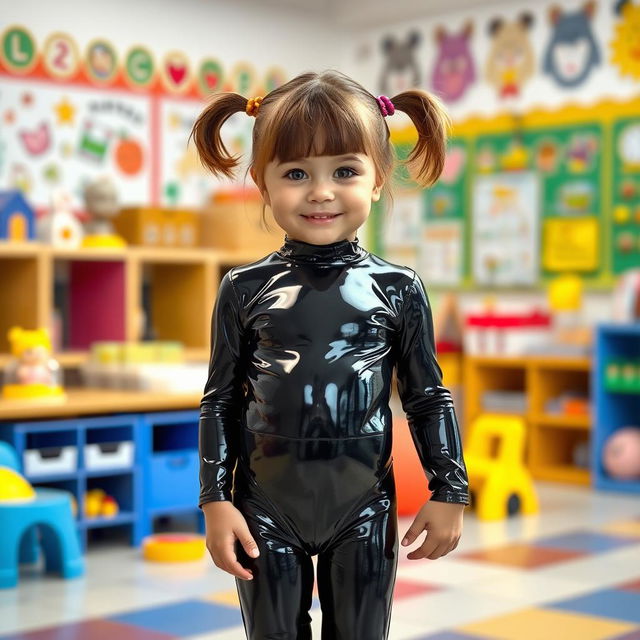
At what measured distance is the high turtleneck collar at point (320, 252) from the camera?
1.61 m

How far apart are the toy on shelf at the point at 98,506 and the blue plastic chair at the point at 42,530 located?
27 centimetres

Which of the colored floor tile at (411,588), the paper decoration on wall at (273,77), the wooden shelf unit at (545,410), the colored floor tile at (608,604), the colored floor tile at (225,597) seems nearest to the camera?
the colored floor tile at (608,604)

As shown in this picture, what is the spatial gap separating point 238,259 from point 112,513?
54.6 inches

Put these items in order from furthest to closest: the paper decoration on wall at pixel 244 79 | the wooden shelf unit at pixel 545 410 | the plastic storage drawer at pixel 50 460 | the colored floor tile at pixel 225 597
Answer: the paper decoration on wall at pixel 244 79 → the wooden shelf unit at pixel 545 410 → the plastic storage drawer at pixel 50 460 → the colored floor tile at pixel 225 597

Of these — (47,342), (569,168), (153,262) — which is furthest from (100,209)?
(569,168)

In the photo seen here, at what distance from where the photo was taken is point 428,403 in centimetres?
164

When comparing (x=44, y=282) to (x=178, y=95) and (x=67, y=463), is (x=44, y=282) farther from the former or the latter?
(x=178, y=95)

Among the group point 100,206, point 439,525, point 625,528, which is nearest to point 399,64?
point 100,206

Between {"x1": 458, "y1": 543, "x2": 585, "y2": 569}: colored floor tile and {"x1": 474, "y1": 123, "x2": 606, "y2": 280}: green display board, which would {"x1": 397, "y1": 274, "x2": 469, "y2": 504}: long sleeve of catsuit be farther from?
{"x1": 474, "y1": 123, "x2": 606, "y2": 280}: green display board

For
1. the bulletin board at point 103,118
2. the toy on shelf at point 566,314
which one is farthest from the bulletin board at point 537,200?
the bulletin board at point 103,118

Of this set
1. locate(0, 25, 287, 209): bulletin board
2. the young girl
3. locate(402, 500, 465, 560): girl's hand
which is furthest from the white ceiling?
locate(402, 500, 465, 560): girl's hand

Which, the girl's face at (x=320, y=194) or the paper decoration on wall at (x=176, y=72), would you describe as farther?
the paper decoration on wall at (x=176, y=72)

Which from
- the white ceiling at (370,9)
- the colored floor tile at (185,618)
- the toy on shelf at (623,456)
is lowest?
the colored floor tile at (185,618)

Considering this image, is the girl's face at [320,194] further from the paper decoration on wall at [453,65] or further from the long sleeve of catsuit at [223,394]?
the paper decoration on wall at [453,65]
